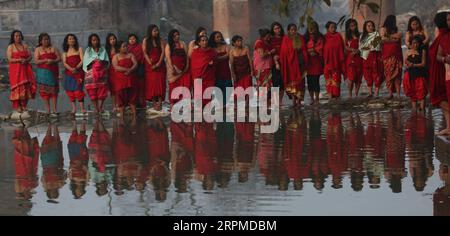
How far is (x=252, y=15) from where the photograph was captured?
3203cm

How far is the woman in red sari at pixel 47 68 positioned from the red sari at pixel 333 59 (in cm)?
403

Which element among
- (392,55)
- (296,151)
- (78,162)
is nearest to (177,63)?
(392,55)

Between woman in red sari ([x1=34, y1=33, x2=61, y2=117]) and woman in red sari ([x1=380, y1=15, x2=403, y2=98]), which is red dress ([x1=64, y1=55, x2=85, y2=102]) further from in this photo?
woman in red sari ([x1=380, y1=15, x2=403, y2=98])

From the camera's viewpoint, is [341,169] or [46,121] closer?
[341,169]

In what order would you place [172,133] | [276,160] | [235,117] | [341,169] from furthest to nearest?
[235,117] → [172,133] → [276,160] → [341,169]

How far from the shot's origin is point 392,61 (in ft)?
63.7

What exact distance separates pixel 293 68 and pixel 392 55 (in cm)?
146

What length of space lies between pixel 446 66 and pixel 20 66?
299 inches

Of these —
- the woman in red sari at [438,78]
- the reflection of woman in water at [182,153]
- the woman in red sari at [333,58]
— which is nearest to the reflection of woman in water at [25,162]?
the reflection of woman in water at [182,153]

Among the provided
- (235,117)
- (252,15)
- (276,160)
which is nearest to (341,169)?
(276,160)

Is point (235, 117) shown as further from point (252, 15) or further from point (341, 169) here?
Result: point (252, 15)

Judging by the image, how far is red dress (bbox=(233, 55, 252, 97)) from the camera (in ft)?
63.8

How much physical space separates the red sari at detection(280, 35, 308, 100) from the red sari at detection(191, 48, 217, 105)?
1057mm

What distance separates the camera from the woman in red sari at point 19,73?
1858 centimetres
